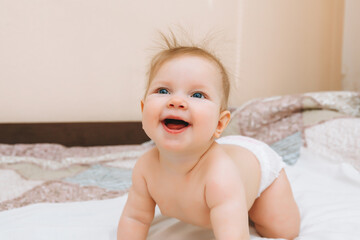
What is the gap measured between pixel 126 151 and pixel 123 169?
0.73 ft

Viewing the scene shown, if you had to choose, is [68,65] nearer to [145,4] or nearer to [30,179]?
[145,4]

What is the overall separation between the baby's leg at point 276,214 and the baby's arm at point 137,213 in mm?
233

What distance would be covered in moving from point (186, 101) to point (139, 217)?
26 cm

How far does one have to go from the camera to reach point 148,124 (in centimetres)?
50

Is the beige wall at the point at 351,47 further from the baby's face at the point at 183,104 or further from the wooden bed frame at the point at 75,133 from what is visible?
the baby's face at the point at 183,104

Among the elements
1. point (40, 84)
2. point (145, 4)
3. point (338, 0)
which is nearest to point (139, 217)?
point (40, 84)

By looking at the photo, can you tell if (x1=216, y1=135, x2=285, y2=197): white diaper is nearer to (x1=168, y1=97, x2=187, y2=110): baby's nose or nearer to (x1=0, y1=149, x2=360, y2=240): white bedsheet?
(x1=0, y1=149, x2=360, y2=240): white bedsheet

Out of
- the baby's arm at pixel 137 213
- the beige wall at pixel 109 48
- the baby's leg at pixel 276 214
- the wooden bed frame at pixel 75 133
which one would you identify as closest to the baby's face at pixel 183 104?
the baby's arm at pixel 137 213

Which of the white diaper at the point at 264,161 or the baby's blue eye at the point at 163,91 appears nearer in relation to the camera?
the baby's blue eye at the point at 163,91

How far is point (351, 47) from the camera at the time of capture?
1962mm

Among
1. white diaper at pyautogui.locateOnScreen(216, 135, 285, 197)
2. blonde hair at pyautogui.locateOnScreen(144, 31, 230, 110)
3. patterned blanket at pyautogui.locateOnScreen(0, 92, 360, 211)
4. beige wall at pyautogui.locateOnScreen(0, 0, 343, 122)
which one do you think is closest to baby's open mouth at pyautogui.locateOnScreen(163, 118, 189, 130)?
blonde hair at pyautogui.locateOnScreen(144, 31, 230, 110)

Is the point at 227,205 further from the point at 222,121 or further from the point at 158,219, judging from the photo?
A: the point at 158,219

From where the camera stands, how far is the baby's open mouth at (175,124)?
0.50 metres

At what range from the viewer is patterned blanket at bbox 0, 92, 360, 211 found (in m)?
0.96
